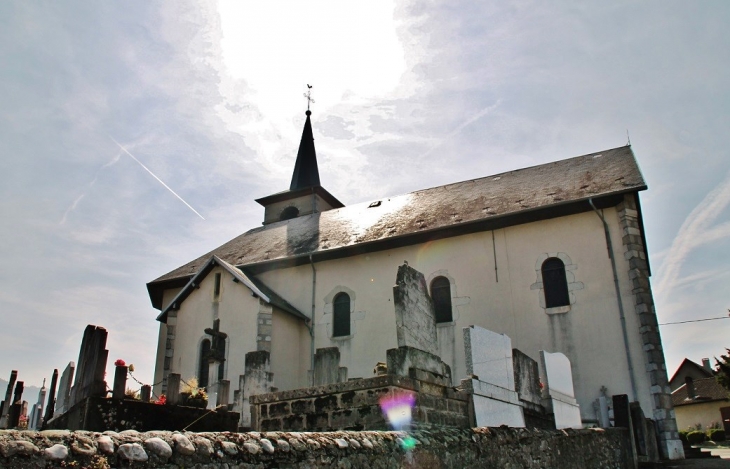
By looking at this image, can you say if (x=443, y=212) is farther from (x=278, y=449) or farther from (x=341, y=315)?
(x=278, y=449)

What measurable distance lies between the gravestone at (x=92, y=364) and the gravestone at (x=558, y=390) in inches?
237

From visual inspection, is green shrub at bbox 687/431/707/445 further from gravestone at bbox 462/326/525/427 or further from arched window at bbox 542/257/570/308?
gravestone at bbox 462/326/525/427

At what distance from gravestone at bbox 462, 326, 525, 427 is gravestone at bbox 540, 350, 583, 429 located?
1.28 meters

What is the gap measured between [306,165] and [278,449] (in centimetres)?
2674

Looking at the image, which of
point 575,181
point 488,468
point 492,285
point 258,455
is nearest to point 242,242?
point 492,285

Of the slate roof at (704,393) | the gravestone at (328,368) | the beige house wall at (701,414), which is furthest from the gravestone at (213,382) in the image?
the beige house wall at (701,414)

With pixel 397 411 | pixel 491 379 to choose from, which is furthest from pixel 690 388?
pixel 397 411

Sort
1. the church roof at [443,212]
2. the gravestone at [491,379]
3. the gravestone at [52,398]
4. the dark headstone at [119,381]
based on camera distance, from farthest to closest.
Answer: the gravestone at [52,398]
the church roof at [443,212]
the dark headstone at [119,381]
the gravestone at [491,379]

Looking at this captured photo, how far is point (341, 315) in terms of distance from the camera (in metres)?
16.5

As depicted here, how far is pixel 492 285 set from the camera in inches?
569

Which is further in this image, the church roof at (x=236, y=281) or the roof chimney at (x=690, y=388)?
the roof chimney at (x=690, y=388)

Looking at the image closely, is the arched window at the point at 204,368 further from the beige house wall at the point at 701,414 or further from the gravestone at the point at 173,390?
the beige house wall at the point at 701,414

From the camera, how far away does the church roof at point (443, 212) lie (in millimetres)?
14320

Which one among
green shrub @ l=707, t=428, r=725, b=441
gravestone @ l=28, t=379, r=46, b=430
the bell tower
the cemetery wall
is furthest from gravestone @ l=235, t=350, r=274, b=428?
green shrub @ l=707, t=428, r=725, b=441
